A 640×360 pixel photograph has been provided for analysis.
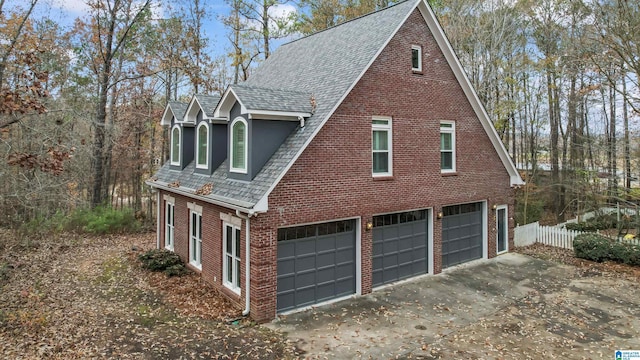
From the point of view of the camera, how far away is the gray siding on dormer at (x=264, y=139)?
1006cm

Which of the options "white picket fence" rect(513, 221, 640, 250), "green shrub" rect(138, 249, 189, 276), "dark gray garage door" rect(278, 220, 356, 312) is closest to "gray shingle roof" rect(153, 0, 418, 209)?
"dark gray garage door" rect(278, 220, 356, 312)

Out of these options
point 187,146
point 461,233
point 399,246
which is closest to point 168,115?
point 187,146

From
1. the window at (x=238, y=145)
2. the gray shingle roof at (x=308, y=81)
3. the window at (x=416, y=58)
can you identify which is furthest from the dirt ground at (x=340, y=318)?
the window at (x=416, y=58)

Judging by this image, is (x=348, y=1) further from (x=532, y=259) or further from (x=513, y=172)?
(x=532, y=259)

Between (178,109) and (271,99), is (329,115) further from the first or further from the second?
(178,109)

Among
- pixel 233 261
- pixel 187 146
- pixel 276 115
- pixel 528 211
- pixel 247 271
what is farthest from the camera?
pixel 528 211

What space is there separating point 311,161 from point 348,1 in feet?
64.7

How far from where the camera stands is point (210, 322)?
9.39 meters

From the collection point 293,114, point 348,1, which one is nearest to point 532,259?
point 293,114

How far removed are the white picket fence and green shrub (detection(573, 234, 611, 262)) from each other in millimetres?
1585

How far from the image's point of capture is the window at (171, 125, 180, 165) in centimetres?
1555

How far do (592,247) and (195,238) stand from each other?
15.5m

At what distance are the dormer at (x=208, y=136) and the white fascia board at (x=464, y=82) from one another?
7592mm

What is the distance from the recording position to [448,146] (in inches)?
558
